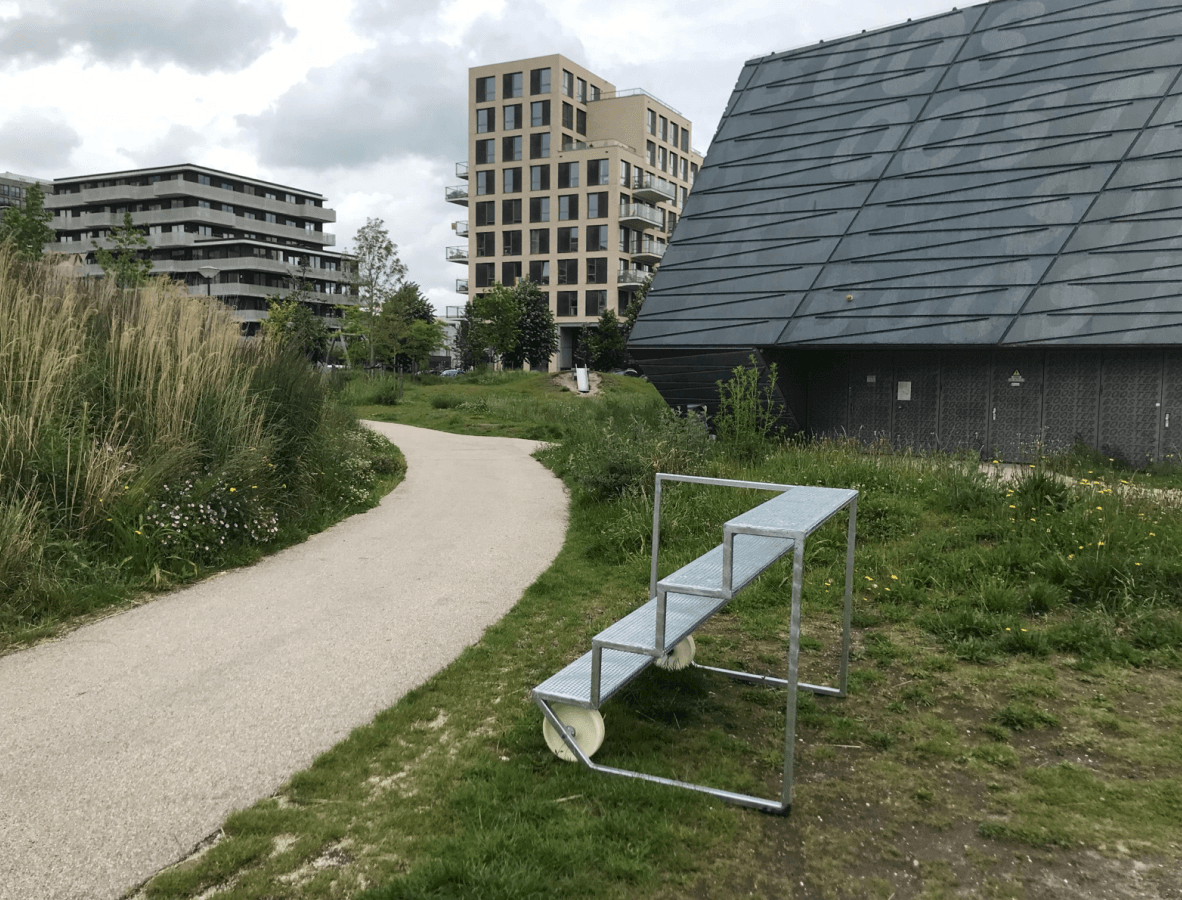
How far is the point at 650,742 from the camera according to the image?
4.38m

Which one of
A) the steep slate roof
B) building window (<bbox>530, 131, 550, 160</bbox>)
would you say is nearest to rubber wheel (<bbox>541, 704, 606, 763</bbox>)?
the steep slate roof

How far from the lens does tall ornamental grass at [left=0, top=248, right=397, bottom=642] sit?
267 inches

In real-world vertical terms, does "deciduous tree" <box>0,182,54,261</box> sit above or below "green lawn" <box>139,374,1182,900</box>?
above

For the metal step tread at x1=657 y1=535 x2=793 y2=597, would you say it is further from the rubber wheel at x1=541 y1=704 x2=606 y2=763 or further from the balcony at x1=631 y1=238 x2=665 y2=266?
the balcony at x1=631 y1=238 x2=665 y2=266

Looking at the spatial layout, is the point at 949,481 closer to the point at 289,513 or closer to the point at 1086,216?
the point at 289,513

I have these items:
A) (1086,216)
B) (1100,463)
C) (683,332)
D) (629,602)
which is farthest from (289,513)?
(1086,216)

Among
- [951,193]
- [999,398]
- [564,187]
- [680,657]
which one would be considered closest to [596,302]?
[564,187]

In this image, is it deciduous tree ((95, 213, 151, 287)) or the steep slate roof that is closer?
the steep slate roof

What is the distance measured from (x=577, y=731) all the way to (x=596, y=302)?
6194 cm

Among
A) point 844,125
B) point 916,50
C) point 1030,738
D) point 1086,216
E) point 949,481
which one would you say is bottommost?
point 1030,738

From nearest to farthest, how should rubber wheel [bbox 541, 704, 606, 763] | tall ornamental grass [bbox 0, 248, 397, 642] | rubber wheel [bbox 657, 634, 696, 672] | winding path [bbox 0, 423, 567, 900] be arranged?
winding path [bbox 0, 423, 567, 900] → rubber wheel [bbox 541, 704, 606, 763] → rubber wheel [bbox 657, 634, 696, 672] → tall ornamental grass [bbox 0, 248, 397, 642]

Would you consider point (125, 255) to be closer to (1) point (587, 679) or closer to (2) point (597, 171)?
(1) point (587, 679)

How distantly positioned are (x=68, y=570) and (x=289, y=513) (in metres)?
3.09

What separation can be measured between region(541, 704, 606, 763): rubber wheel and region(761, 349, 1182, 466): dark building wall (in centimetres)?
1234
